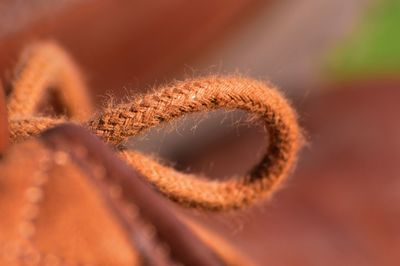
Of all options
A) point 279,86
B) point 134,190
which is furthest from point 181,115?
point 279,86

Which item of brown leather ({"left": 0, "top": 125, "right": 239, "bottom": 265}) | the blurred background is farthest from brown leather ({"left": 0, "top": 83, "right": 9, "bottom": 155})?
the blurred background

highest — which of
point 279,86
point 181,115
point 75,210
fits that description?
point 279,86

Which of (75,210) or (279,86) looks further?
(279,86)

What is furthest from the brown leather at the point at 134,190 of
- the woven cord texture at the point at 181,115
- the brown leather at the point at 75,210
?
the woven cord texture at the point at 181,115


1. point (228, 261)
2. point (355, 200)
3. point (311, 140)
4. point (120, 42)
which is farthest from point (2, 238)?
point (120, 42)

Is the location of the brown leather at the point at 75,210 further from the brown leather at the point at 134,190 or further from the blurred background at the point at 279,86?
the blurred background at the point at 279,86

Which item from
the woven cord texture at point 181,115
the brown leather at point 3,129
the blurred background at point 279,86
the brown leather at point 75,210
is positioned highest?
the blurred background at point 279,86

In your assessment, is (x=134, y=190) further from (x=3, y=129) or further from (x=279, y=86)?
(x=279, y=86)
